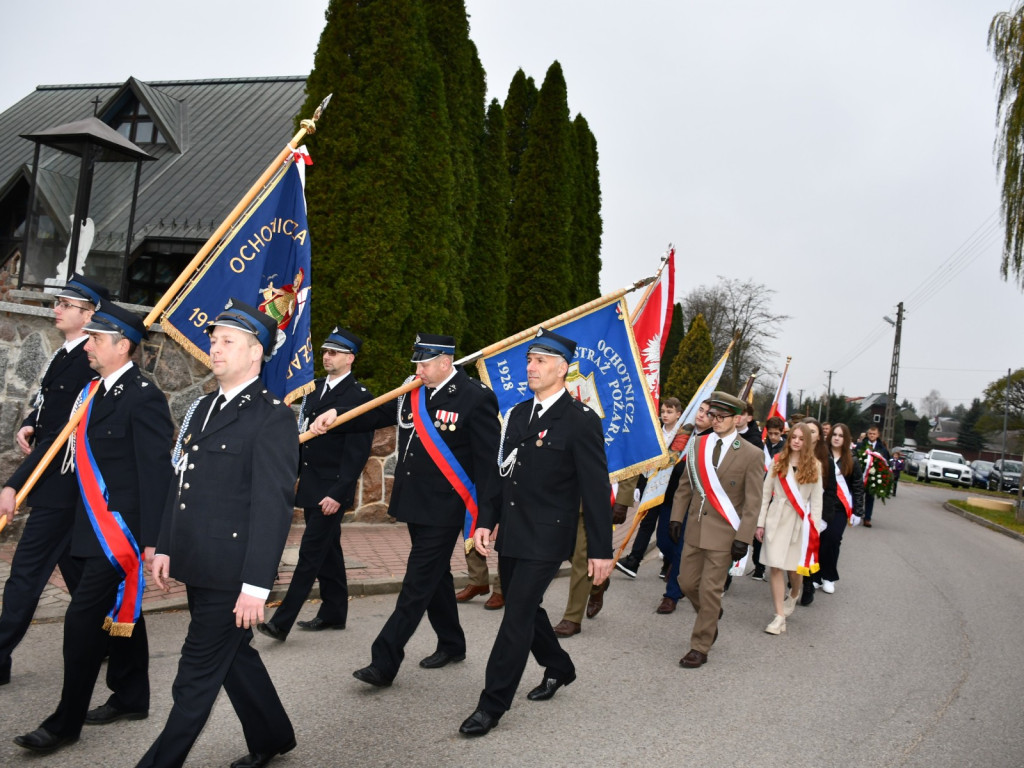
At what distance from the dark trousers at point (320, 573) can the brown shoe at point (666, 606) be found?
2988mm

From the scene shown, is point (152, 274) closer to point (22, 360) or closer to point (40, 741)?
point (22, 360)

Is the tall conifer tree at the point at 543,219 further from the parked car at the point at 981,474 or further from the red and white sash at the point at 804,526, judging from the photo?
the parked car at the point at 981,474

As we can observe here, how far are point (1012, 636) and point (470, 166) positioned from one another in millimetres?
9690

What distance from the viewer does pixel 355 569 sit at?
322 inches

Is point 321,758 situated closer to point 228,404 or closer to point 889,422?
point 228,404

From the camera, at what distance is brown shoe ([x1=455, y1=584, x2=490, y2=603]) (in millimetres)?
7812

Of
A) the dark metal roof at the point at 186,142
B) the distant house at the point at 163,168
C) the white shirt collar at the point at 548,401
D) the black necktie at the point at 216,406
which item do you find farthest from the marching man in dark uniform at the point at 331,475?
the dark metal roof at the point at 186,142

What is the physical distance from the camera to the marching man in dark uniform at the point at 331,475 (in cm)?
605

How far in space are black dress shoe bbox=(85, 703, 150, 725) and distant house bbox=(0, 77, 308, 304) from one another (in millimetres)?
10475

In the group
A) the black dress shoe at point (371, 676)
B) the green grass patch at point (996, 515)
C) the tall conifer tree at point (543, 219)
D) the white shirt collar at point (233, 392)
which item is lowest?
the green grass patch at point (996, 515)

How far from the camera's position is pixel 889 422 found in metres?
43.5

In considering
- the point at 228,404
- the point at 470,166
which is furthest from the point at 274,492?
the point at 470,166

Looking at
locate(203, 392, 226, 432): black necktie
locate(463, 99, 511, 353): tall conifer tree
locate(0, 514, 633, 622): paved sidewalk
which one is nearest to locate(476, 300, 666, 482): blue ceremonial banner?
locate(0, 514, 633, 622): paved sidewalk

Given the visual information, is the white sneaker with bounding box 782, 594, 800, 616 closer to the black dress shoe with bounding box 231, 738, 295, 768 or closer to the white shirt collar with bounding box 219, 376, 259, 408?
the black dress shoe with bounding box 231, 738, 295, 768
